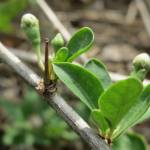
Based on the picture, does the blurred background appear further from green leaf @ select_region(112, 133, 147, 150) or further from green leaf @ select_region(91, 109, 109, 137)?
green leaf @ select_region(91, 109, 109, 137)

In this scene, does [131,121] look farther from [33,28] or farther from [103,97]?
[33,28]

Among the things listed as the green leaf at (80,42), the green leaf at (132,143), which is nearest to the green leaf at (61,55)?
the green leaf at (80,42)

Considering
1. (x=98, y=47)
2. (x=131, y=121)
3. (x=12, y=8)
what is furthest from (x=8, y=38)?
(x=131, y=121)

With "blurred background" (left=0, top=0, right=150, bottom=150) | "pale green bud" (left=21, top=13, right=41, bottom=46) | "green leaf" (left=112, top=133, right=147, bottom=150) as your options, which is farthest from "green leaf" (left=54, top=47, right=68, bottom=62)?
"blurred background" (left=0, top=0, right=150, bottom=150)

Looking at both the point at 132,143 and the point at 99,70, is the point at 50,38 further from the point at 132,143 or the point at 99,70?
the point at 99,70

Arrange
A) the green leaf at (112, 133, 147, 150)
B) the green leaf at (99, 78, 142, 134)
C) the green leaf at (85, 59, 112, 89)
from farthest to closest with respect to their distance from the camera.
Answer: the green leaf at (112, 133, 147, 150), the green leaf at (85, 59, 112, 89), the green leaf at (99, 78, 142, 134)

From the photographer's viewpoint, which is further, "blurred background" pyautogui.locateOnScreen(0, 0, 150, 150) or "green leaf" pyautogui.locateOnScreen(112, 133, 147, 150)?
"blurred background" pyautogui.locateOnScreen(0, 0, 150, 150)
